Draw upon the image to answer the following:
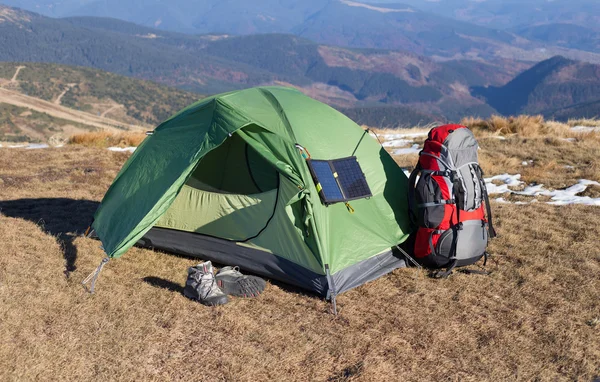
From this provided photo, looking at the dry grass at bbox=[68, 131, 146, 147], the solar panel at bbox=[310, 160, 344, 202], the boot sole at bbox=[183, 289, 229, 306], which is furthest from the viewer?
the dry grass at bbox=[68, 131, 146, 147]

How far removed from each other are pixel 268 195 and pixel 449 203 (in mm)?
2264

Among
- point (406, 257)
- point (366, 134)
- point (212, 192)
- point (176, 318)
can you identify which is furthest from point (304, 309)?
point (366, 134)

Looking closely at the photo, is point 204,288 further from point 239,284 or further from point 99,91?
point 99,91

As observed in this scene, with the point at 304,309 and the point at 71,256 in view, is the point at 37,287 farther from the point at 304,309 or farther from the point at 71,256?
the point at 304,309

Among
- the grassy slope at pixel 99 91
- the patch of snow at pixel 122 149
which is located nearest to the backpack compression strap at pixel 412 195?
the patch of snow at pixel 122 149

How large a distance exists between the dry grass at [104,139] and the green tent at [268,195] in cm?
858

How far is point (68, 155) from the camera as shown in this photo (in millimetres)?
13602

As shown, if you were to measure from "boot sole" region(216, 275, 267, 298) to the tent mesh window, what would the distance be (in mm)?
1276

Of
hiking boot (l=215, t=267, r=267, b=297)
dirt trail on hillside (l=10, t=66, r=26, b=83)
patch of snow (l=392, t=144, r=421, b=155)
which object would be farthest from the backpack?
dirt trail on hillside (l=10, t=66, r=26, b=83)

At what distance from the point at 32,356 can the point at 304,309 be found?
2685 mm

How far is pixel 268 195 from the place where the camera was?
6.78 metres

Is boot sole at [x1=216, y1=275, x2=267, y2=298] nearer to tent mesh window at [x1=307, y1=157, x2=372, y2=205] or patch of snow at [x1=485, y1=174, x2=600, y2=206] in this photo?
tent mesh window at [x1=307, y1=157, x2=372, y2=205]

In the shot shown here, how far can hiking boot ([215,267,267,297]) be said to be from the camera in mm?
6113

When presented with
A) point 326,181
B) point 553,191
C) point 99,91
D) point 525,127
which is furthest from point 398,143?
point 99,91
